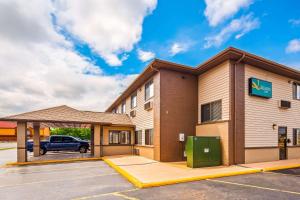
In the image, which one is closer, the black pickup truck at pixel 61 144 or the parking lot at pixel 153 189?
the parking lot at pixel 153 189

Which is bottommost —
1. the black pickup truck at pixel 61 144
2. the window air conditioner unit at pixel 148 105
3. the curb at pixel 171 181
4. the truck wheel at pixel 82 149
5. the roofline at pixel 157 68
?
the truck wheel at pixel 82 149

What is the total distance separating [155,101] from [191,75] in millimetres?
3340

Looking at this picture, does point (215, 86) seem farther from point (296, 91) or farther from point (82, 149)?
point (82, 149)

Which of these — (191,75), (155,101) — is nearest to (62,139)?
(155,101)

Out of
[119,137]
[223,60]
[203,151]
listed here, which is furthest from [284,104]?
[119,137]

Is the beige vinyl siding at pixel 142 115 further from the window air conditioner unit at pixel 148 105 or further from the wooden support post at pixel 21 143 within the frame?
the wooden support post at pixel 21 143

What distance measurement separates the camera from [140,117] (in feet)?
55.2

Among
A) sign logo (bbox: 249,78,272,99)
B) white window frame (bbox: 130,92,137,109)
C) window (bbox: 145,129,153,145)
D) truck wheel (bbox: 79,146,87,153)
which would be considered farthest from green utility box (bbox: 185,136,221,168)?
truck wheel (bbox: 79,146,87,153)

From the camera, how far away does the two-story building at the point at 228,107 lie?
1116 centimetres

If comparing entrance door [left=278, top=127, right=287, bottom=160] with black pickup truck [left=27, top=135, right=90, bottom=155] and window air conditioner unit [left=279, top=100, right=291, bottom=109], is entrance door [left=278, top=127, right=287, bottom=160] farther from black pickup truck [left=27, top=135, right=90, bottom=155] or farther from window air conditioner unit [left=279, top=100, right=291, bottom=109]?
black pickup truck [left=27, top=135, right=90, bottom=155]

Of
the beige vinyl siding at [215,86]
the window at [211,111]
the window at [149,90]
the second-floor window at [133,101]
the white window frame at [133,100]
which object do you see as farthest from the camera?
the second-floor window at [133,101]

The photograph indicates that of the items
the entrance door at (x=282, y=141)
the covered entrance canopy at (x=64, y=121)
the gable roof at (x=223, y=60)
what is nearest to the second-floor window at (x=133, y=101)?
the covered entrance canopy at (x=64, y=121)

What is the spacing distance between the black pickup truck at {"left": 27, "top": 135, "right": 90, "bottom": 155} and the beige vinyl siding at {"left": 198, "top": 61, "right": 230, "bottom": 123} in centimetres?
1318

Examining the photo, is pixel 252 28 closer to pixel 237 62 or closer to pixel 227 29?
pixel 227 29
